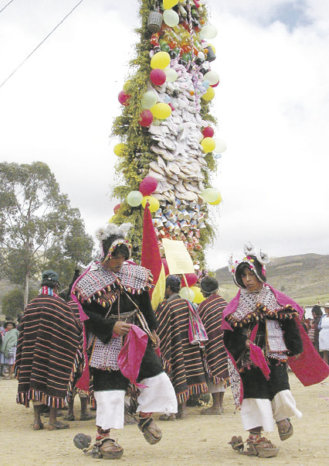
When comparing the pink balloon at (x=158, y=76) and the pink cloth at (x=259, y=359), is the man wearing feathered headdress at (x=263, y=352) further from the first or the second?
the pink balloon at (x=158, y=76)

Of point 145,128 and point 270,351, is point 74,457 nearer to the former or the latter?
point 270,351

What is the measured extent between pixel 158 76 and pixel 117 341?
5670 millimetres

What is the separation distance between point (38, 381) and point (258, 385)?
Answer: 243 centimetres

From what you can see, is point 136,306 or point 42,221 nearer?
point 136,306

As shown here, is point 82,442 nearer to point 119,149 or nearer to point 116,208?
point 116,208

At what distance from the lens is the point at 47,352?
5.12m

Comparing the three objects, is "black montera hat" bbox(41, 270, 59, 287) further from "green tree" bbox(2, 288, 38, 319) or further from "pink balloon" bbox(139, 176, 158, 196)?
"green tree" bbox(2, 288, 38, 319)

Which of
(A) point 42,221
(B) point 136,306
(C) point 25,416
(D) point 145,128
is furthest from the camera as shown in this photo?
(A) point 42,221

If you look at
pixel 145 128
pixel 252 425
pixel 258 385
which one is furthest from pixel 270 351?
pixel 145 128

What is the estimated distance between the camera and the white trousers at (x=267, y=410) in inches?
141

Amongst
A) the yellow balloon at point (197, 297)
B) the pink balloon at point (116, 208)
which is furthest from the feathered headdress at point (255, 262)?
the pink balloon at point (116, 208)

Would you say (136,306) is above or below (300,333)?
above

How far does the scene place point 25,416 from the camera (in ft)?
20.2

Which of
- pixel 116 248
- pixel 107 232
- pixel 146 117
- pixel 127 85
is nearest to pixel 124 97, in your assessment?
pixel 127 85
